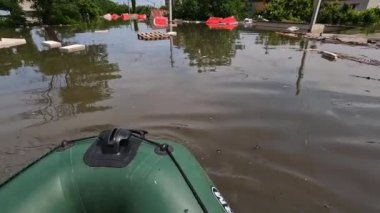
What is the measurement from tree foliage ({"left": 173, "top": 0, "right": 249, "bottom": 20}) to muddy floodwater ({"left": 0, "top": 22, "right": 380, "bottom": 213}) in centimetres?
3054

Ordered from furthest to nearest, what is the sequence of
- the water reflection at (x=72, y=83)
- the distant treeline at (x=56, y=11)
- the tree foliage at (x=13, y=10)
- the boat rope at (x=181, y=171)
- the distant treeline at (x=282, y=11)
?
the distant treeline at (x=56, y=11)
the tree foliage at (x=13, y=10)
the distant treeline at (x=282, y=11)
the water reflection at (x=72, y=83)
the boat rope at (x=181, y=171)

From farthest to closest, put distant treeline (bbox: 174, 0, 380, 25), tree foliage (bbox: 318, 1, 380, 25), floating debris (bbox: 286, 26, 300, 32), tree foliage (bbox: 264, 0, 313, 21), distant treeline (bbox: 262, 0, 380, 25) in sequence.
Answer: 1. tree foliage (bbox: 264, 0, 313, 21)
2. distant treeline (bbox: 174, 0, 380, 25)
3. distant treeline (bbox: 262, 0, 380, 25)
4. tree foliage (bbox: 318, 1, 380, 25)
5. floating debris (bbox: 286, 26, 300, 32)

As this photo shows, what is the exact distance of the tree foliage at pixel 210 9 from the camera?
42188 mm

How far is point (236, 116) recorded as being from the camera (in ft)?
23.5

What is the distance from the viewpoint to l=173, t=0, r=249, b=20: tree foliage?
138ft

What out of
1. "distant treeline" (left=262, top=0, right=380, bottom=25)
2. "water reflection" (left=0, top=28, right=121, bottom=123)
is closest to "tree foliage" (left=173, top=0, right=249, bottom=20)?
"distant treeline" (left=262, top=0, right=380, bottom=25)

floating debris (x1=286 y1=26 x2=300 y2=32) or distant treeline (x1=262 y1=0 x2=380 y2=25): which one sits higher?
distant treeline (x1=262 y1=0 x2=380 y2=25)

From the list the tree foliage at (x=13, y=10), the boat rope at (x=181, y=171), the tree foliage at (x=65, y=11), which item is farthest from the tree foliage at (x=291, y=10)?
the boat rope at (x=181, y=171)

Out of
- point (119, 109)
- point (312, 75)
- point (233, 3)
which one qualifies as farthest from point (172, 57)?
point (233, 3)

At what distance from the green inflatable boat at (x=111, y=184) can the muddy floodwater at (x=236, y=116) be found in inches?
81.8

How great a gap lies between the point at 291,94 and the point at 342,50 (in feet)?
33.1

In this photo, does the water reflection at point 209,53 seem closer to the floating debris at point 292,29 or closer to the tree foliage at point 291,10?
the floating debris at point 292,29

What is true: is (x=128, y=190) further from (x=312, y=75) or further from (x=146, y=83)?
(x=312, y=75)

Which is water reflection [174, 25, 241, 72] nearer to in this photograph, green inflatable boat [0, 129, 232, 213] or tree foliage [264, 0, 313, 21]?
green inflatable boat [0, 129, 232, 213]
